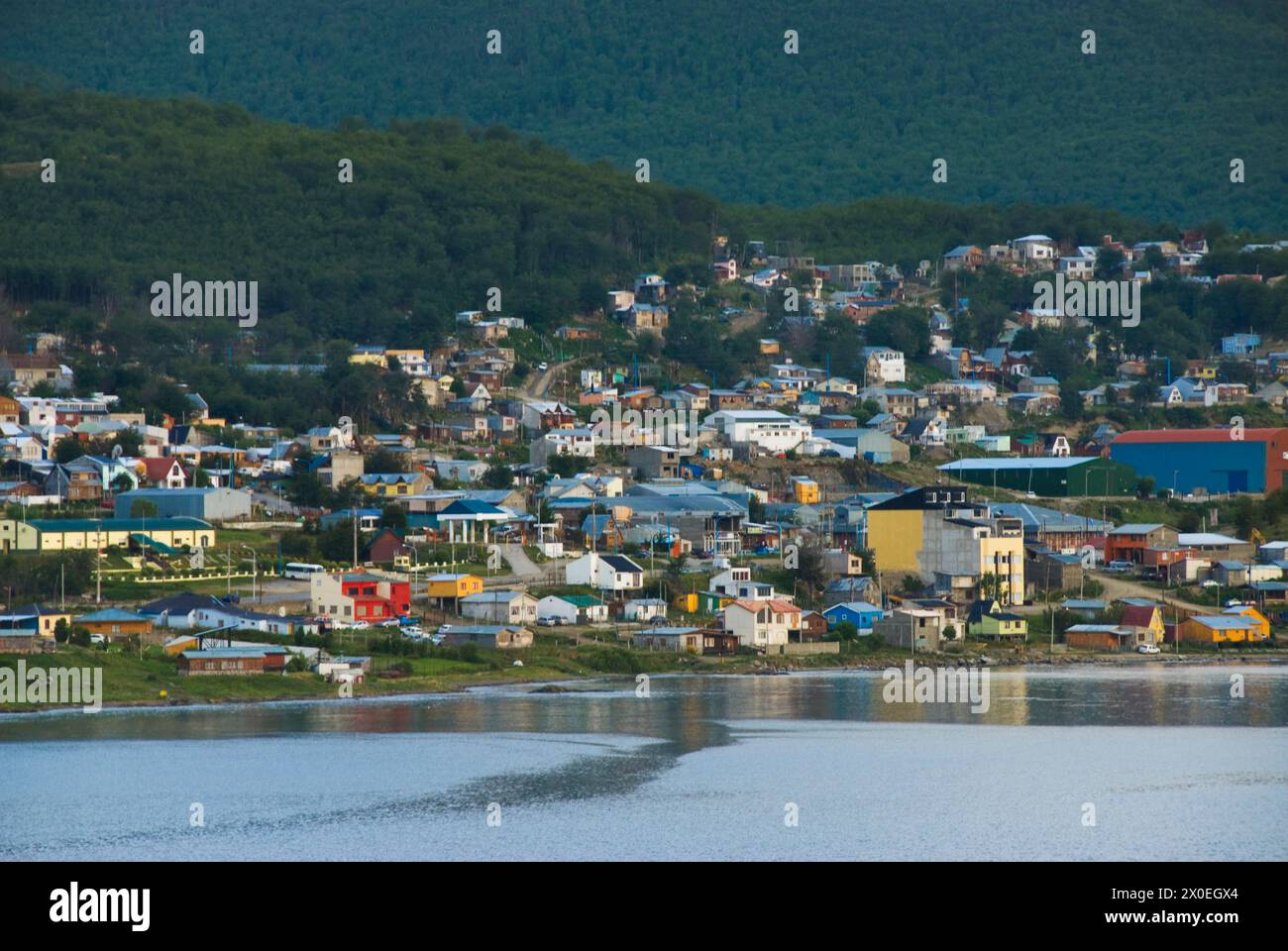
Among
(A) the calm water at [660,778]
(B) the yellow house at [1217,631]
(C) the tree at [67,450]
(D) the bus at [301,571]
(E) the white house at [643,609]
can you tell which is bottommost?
(A) the calm water at [660,778]

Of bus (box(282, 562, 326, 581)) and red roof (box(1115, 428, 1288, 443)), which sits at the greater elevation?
red roof (box(1115, 428, 1288, 443))

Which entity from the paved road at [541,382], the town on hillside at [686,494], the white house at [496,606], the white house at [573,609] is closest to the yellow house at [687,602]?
the town on hillside at [686,494]

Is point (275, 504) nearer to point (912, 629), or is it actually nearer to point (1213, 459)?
point (912, 629)

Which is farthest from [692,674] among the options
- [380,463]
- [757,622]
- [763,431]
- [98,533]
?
[763,431]

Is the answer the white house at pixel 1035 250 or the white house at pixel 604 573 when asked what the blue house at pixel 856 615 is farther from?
the white house at pixel 1035 250

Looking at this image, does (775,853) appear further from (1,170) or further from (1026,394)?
(1,170)

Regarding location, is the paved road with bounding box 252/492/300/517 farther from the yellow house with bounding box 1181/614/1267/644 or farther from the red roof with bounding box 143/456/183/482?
the yellow house with bounding box 1181/614/1267/644

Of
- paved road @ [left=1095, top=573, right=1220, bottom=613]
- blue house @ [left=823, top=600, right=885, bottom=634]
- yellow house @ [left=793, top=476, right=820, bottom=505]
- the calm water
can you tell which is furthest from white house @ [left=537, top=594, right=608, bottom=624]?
yellow house @ [left=793, top=476, right=820, bottom=505]
